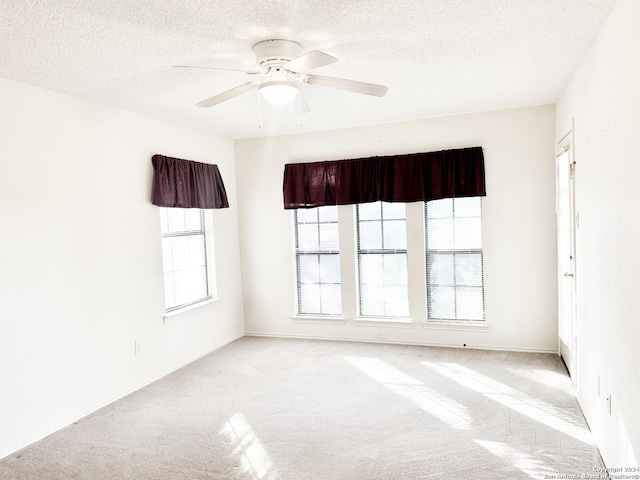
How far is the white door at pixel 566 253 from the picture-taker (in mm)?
3580

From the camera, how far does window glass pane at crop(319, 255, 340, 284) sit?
5.52 metres

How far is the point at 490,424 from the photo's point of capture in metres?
3.18

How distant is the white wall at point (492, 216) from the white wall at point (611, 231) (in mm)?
1338

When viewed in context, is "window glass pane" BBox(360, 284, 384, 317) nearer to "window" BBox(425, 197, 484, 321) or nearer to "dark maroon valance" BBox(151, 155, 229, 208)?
"window" BBox(425, 197, 484, 321)

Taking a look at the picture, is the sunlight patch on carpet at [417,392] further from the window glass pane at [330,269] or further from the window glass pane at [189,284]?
the window glass pane at [189,284]

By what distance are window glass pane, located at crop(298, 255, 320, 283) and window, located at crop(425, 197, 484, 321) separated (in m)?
1.33

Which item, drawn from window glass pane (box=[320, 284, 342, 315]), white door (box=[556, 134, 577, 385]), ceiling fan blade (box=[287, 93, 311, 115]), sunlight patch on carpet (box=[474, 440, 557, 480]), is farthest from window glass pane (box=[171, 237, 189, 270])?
white door (box=[556, 134, 577, 385])

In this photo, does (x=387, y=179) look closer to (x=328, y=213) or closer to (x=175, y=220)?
(x=328, y=213)

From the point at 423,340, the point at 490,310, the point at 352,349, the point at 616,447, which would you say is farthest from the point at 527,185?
the point at 616,447

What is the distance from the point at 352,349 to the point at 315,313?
2.50 ft

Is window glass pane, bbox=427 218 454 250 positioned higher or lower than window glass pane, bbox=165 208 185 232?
lower

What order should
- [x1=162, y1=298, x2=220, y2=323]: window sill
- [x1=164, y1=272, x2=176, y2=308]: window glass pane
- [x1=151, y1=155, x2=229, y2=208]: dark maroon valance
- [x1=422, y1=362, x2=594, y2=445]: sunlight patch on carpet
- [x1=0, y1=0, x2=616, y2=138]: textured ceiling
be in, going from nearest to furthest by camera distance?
[x1=0, y1=0, x2=616, y2=138]: textured ceiling
[x1=422, y1=362, x2=594, y2=445]: sunlight patch on carpet
[x1=151, y1=155, x2=229, y2=208]: dark maroon valance
[x1=162, y1=298, x2=220, y2=323]: window sill
[x1=164, y1=272, x2=176, y2=308]: window glass pane

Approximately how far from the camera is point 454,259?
502 cm

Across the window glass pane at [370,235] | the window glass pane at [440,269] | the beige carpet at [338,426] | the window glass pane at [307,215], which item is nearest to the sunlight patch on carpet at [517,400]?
the beige carpet at [338,426]
